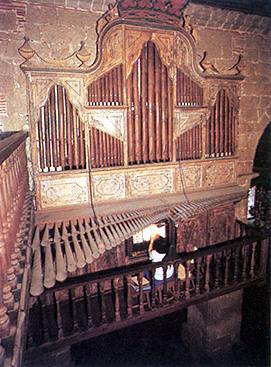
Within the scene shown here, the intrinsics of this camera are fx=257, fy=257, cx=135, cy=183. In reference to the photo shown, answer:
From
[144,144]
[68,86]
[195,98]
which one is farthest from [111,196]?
[195,98]

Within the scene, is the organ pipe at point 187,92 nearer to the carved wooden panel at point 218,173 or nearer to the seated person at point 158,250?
the carved wooden panel at point 218,173

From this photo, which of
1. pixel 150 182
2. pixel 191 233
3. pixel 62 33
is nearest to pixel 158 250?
pixel 191 233

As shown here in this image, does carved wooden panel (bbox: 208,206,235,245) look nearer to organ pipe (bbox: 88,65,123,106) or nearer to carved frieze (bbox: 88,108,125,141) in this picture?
carved frieze (bbox: 88,108,125,141)

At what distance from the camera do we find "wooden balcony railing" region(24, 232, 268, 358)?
4453mm

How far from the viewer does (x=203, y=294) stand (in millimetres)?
5809

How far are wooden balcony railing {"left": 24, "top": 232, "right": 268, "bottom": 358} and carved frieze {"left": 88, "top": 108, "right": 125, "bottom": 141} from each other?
3197mm

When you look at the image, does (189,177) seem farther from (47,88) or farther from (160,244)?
(47,88)

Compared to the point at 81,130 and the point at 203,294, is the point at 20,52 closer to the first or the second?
the point at 81,130

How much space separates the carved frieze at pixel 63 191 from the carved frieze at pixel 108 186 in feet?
0.85

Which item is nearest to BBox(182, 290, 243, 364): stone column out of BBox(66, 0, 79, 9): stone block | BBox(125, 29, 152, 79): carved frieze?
BBox(125, 29, 152, 79): carved frieze

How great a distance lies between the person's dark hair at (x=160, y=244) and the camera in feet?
24.7

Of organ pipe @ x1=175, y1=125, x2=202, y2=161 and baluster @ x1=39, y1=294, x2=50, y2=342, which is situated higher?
organ pipe @ x1=175, y1=125, x2=202, y2=161

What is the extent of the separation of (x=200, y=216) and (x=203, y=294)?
8.39 ft

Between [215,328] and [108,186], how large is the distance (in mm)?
5526
